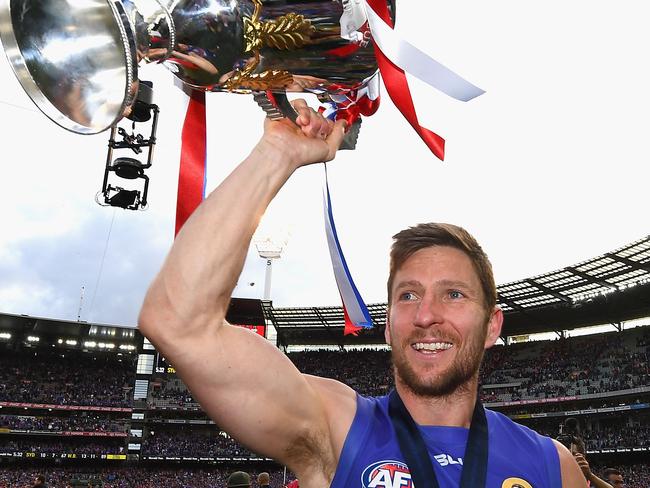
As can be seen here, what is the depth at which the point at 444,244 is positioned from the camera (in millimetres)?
2127

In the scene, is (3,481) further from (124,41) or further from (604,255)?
(124,41)

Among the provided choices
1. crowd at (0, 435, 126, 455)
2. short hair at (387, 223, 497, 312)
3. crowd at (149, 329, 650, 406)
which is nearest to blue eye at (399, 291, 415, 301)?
short hair at (387, 223, 497, 312)

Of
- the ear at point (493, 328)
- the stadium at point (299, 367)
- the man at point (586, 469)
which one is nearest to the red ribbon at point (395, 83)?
the ear at point (493, 328)

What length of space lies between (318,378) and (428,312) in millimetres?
424

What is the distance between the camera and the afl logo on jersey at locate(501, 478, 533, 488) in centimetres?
183

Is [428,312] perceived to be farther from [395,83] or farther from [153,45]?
[153,45]

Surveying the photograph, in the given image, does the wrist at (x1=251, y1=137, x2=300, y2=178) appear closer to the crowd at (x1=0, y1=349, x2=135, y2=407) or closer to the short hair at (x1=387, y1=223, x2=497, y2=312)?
the short hair at (x1=387, y1=223, x2=497, y2=312)

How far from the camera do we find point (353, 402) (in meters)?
1.95

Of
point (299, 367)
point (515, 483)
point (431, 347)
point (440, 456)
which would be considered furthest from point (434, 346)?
point (299, 367)

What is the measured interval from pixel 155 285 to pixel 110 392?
45.7m

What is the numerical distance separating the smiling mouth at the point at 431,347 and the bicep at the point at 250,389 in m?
0.41

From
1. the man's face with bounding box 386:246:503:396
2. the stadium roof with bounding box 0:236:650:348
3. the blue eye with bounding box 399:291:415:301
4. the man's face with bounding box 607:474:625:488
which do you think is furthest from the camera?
the stadium roof with bounding box 0:236:650:348

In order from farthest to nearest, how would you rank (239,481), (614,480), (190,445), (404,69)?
(190,445) < (614,480) < (239,481) < (404,69)

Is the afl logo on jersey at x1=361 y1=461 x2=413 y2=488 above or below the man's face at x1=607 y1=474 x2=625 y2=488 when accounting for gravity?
above
